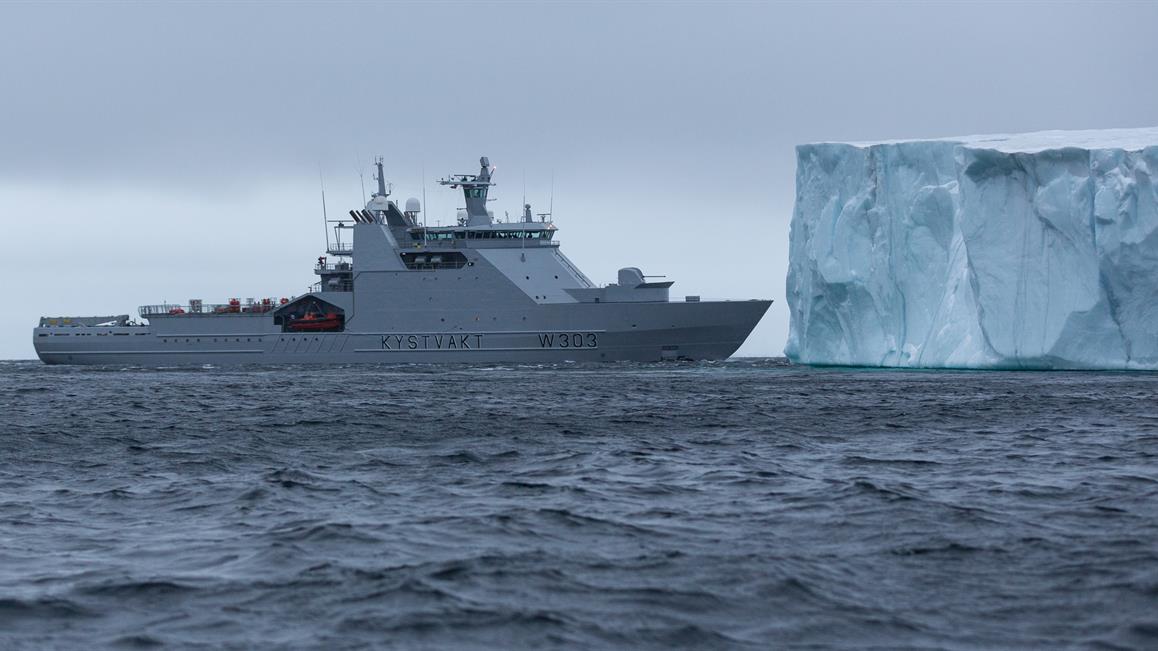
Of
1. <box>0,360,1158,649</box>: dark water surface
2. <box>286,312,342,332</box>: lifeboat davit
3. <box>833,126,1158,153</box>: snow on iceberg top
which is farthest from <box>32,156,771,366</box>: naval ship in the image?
<box>0,360,1158,649</box>: dark water surface

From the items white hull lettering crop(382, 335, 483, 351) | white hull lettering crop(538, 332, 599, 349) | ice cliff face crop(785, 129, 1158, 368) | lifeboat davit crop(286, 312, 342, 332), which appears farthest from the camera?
lifeboat davit crop(286, 312, 342, 332)

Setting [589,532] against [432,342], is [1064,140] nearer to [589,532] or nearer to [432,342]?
[432,342]

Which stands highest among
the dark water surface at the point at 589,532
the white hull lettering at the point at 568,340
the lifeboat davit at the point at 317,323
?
the lifeboat davit at the point at 317,323

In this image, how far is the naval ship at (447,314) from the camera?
4756cm

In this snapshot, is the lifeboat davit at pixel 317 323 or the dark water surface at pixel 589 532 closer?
the dark water surface at pixel 589 532

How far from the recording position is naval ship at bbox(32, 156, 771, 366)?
47.6 meters

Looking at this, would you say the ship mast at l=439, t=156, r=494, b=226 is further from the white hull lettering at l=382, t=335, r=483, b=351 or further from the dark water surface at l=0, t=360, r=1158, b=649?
the dark water surface at l=0, t=360, r=1158, b=649

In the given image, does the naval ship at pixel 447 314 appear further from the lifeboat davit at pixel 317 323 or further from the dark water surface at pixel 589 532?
the dark water surface at pixel 589 532

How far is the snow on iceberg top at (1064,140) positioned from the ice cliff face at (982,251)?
0.07 meters

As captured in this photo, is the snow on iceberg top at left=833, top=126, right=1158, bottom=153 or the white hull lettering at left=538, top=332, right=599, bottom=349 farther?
the white hull lettering at left=538, top=332, right=599, bottom=349

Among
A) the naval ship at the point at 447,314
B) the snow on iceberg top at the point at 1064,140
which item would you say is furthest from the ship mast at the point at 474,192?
the snow on iceberg top at the point at 1064,140

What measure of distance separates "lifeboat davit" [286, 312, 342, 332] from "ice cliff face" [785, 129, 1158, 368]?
18664mm

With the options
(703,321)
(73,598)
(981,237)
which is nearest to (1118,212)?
(981,237)

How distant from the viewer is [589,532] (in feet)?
33.7
